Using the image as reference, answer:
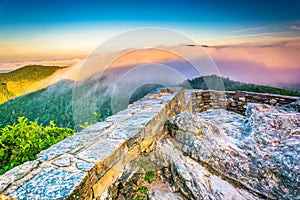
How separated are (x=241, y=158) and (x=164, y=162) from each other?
1.14 m

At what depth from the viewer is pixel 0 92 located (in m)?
4.56

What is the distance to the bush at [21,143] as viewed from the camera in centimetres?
254

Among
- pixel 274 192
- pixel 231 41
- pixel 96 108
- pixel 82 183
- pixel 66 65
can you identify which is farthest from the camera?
pixel 231 41

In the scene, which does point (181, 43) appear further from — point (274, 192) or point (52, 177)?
point (52, 177)

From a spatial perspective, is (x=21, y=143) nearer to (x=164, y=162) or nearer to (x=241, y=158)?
(x=164, y=162)

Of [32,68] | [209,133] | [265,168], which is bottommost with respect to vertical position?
[265,168]

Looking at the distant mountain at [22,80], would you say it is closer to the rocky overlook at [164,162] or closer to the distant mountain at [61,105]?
the distant mountain at [61,105]

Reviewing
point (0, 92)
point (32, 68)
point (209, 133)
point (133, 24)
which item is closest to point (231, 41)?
point (133, 24)

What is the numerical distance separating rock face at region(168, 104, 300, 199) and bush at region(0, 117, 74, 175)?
1757mm

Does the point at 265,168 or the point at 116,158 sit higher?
the point at 116,158

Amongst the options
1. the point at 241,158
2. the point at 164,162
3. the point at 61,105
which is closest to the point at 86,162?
the point at 164,162

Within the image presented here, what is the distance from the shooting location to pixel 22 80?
16.6 feet

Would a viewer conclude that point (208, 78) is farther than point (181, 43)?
Yes

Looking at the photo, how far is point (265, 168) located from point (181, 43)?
13.6 feet
